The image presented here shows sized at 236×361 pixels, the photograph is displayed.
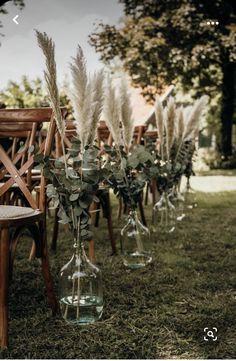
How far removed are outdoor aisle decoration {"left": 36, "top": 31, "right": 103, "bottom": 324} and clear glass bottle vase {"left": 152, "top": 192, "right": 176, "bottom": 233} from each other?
2284mm

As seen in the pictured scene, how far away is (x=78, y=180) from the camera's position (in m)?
2.13

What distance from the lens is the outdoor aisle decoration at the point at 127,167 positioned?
9.49ft

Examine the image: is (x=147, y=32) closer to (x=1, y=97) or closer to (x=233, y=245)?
(x=1, y=97)

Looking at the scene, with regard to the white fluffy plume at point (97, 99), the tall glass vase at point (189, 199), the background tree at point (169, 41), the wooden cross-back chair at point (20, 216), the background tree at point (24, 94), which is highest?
the background tree at point (169, 41)

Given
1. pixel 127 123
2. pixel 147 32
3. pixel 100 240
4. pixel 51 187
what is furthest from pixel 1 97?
pixel 51 187

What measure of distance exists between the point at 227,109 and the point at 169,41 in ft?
11.6

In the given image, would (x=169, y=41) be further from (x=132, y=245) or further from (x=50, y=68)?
(x=50, y=68)

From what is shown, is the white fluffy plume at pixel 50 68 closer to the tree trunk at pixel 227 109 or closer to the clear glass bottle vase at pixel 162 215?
the clear glass bottle vase at pixel 162 215

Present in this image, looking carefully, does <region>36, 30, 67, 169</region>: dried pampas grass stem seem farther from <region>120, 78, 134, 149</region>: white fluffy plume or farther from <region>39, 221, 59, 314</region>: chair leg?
<region>120, 78, 134, 149</region>: white fluffy plume

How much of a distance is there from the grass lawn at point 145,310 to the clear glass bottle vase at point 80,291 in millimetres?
59

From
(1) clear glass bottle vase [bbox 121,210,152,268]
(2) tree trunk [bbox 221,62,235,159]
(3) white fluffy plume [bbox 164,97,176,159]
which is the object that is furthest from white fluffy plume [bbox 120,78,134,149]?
(2) tree trunk [bbox 221,62,235,159]

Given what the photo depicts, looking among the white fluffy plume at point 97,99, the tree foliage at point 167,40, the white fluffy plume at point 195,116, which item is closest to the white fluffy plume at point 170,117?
the white fluffy plume at point 195,116

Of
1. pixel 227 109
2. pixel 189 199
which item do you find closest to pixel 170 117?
pixel 189 199

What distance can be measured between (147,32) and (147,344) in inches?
543
